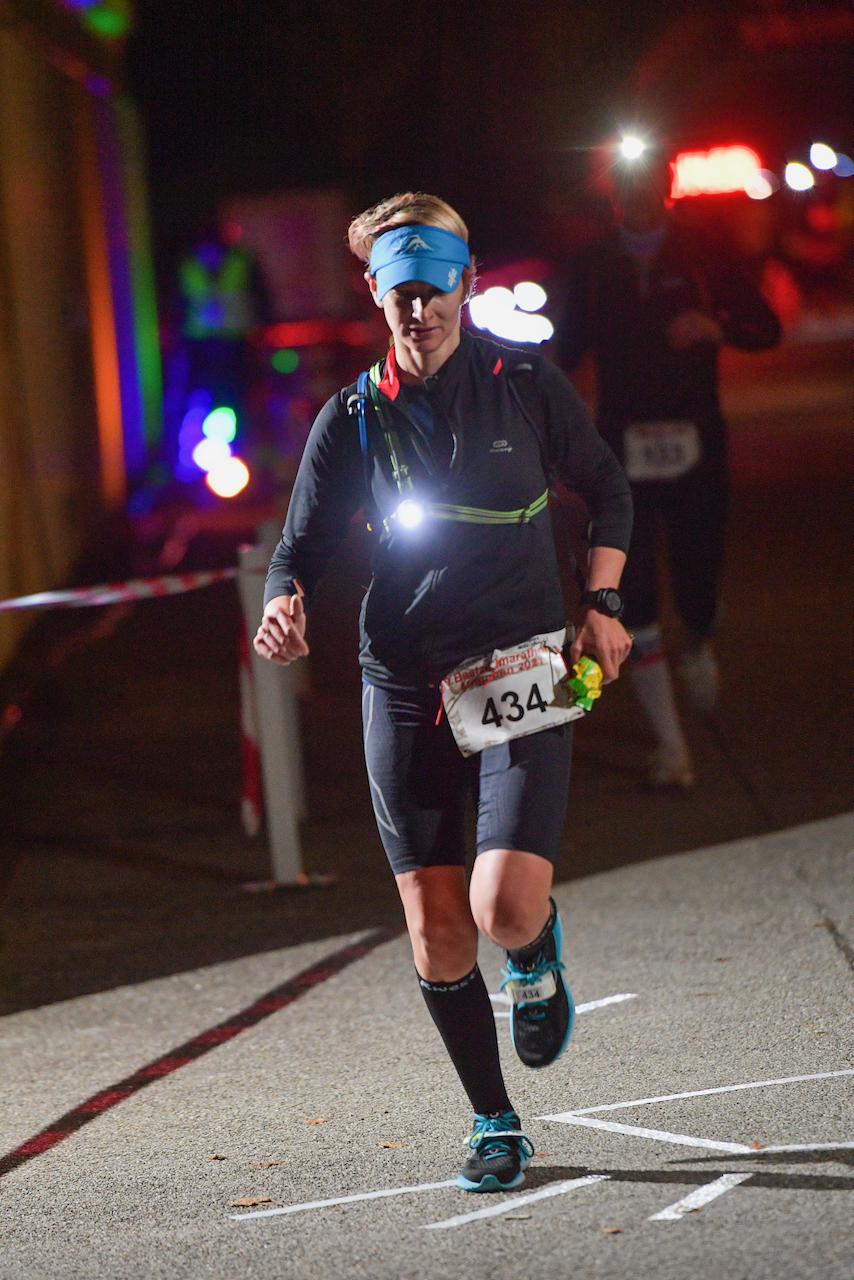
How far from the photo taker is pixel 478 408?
398 cm

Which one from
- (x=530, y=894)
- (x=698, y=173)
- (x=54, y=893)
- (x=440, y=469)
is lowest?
(x=54, y=893)

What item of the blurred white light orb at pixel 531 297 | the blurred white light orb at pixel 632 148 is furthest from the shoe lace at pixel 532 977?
the blurred white light orb at pixel 531 297

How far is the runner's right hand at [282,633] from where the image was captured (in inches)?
159

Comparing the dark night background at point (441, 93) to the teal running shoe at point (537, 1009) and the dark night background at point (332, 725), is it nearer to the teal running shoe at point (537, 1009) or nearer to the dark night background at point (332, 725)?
the dark night background at point (332, 725)

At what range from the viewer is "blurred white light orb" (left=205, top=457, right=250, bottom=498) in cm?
1534

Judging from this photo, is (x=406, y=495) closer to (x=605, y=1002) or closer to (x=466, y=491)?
(x=466, y=491)

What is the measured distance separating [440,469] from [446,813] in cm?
75

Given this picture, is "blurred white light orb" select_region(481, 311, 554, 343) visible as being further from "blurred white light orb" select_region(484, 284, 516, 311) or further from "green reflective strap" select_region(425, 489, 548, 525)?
"green reflective strap" select_region(425, 489, 548, 525)

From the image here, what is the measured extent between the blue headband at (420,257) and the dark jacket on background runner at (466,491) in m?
0.17

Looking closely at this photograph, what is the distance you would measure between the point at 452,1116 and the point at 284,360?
15.0 meters

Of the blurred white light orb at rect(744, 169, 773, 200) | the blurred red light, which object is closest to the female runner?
the blurred red light

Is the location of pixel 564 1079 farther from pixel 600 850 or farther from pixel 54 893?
pixel 54 893

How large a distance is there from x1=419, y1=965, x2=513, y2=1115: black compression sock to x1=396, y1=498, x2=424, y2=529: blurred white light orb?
1.00 metres

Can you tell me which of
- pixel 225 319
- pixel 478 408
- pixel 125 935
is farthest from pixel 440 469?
pixel 225 319
